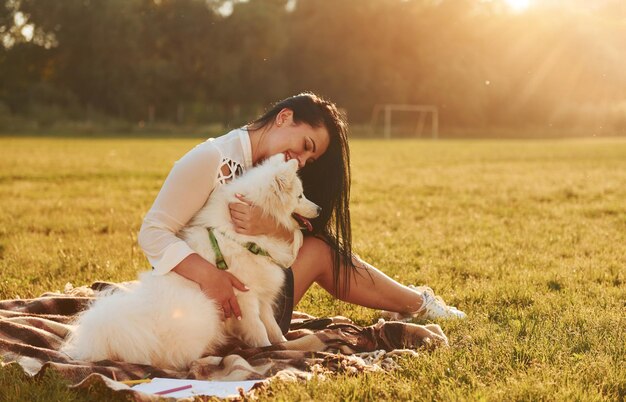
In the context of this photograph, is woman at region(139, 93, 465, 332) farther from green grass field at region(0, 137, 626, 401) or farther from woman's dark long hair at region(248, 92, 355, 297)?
green grass field at region(0, 137, 626, 401)

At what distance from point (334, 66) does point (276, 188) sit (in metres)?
46.6

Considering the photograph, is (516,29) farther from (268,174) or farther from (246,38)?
(268,174)

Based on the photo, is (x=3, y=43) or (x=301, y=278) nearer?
(x=301, y=278)

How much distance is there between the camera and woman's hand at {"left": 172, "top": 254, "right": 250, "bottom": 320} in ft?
9.94

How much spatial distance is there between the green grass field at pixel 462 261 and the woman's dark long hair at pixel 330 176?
2.12 ft

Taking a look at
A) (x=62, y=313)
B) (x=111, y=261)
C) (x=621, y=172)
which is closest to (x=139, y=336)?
(x=62, y=313)

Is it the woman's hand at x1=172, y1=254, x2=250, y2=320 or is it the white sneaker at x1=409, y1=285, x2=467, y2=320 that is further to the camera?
the white sneaker at x1=409, y1=285, x2=467, y2=320

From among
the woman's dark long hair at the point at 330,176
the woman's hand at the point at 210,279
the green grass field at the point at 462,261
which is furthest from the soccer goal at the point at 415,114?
the woman's hand at the point at 210,279

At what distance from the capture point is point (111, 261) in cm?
551

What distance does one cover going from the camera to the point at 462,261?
567cm

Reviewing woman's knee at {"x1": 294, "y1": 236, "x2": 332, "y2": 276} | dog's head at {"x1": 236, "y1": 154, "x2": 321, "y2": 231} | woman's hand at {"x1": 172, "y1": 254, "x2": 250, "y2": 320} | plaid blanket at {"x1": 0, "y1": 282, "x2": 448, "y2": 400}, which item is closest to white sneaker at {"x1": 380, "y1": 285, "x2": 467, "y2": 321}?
plaid blanket at {"x1": 0, "y1": 282, "x2": 448, "y2": 400}

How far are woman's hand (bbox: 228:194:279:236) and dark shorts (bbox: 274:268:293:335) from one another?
0.30m

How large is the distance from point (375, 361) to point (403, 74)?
161ft

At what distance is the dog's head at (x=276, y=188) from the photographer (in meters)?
3.33
